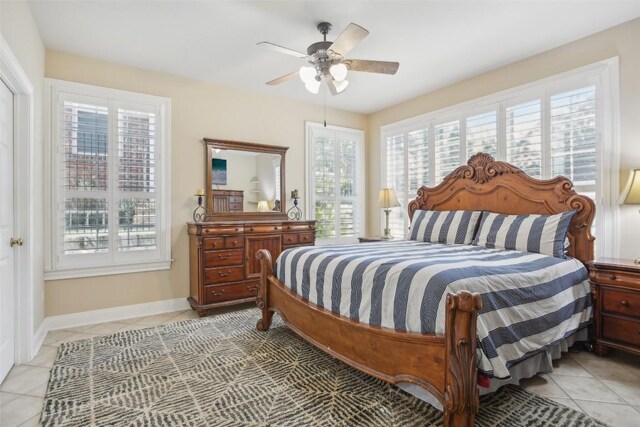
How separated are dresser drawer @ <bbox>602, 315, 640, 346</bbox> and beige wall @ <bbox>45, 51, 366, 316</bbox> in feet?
12.3

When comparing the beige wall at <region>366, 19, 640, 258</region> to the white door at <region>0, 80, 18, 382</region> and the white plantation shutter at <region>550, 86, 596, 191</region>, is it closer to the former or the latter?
the white plantation shutter at <region>550, 86, 596, 191</region>

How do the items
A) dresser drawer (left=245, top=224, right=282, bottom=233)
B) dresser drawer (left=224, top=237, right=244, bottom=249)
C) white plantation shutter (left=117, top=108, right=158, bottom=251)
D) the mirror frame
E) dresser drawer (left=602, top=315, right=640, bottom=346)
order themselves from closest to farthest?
dresser drawer (left=602, top=315, right=640, bottom=346), white plantation shutter (left=117, top=108, right=158, bottom=251), dresser drawer (left=224, top=237, right=244, bottom=249), dresser drawer (left=245, top=224, right=282, bottom=233), the mirror frame

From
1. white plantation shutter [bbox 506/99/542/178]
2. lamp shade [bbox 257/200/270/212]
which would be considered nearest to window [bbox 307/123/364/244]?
lamp shade [bbox 257/200/270/212]

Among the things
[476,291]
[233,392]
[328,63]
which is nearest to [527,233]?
[476,291]

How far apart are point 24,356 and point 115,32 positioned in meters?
2.84

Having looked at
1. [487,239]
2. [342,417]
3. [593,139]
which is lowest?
[342,417]

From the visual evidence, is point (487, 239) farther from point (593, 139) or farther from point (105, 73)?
point (105, 73)

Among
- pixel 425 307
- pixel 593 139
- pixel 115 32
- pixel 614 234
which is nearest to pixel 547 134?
pixel 593 139

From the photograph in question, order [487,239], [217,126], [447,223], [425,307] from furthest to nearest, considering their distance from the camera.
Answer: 1. [217,126]
2. [447,223]
3. [487,239]
4. [425,307]

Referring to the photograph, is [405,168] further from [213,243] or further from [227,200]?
[213,243]

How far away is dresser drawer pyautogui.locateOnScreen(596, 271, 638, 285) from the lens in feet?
8.21

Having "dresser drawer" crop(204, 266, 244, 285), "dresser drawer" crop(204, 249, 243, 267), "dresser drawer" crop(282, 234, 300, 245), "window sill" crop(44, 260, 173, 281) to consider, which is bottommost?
"dresser drawer" crop(204, 266, 244, 285)

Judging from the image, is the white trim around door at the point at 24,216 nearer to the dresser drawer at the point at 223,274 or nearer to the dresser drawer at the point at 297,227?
the dresser drawer at the point at 223,274

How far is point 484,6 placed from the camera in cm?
273
